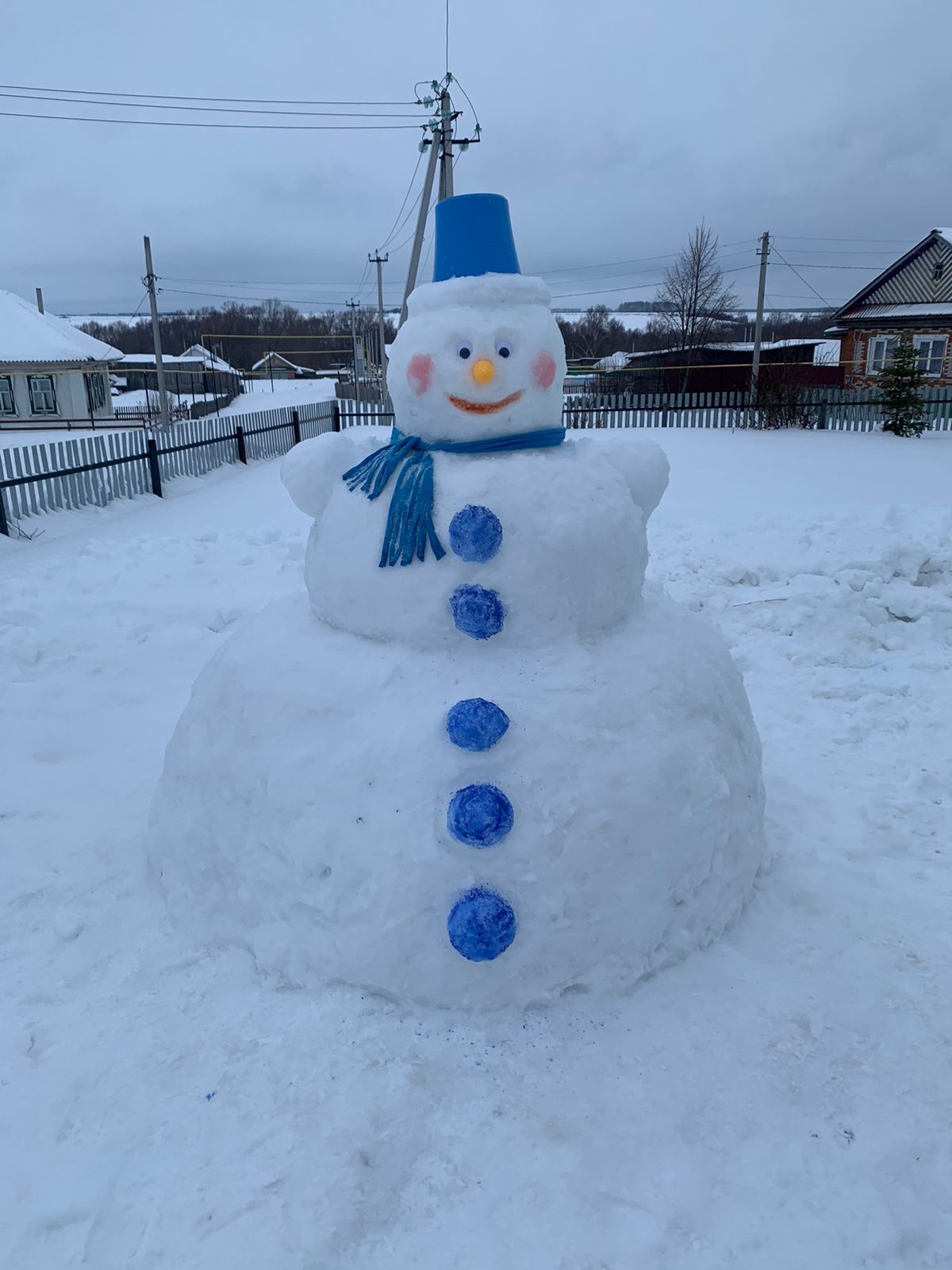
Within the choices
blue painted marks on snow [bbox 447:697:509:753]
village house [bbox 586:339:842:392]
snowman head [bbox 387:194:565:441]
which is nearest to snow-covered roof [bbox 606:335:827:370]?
village house [bbox 586:339:842:392]

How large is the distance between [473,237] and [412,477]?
0.92 m

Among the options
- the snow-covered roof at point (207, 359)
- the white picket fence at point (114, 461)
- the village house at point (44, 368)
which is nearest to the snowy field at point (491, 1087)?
the white picket fence at point (114, 461)

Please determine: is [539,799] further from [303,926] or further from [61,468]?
[61,468]

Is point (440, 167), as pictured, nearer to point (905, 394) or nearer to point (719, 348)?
point (905, 394)

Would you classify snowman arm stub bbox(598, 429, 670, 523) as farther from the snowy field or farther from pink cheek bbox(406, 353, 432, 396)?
the snowy field

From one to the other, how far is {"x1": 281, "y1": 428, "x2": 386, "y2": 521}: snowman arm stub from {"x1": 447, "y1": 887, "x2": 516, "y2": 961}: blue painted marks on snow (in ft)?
5.05

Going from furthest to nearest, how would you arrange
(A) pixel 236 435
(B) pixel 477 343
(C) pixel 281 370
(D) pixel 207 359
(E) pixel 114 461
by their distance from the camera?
(C) pixel 281 370, (D) pixel 207 359, (A) pixel 236 435, (E) pixel 114 461, (B) pixel 477 343

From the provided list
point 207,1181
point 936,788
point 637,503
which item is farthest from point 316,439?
point 936,788

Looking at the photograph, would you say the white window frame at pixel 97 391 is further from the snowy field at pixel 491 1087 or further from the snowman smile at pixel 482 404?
the snowman smile at pixel 482 404

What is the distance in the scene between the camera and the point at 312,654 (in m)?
2.96

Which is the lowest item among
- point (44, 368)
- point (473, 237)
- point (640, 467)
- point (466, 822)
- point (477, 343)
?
point (466, 822)

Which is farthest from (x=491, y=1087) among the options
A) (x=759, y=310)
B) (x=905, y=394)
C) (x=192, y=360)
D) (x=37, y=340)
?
(x=192, y=360)

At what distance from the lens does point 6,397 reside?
27.4 metres

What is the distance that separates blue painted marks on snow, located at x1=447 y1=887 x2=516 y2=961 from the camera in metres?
2.48
